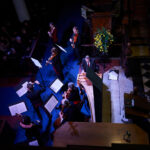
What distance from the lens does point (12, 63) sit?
7.47 meters

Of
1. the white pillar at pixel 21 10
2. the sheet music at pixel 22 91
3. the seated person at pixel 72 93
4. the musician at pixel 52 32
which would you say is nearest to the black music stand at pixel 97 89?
the seated person at pixel 72 93

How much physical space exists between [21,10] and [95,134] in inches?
306

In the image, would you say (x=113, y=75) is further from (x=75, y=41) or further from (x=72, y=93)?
(x=75, y=41)

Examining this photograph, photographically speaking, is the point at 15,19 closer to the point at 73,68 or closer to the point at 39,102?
the point at 73,68

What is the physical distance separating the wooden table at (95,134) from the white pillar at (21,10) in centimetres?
712

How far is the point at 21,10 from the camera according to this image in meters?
9.40

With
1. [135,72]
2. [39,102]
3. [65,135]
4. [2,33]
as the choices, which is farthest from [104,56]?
[2,33]

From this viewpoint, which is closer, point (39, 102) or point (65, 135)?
point (65, 135)

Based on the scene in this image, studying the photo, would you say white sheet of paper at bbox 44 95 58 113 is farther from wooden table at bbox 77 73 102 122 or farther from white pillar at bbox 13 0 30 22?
white pillar at bbox 13 0 30 22

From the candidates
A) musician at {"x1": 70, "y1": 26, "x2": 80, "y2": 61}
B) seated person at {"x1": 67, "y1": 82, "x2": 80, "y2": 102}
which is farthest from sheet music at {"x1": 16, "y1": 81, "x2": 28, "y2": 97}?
musician at {"x1": 70, "y1": 26, "x2": 80, "y2": 61}

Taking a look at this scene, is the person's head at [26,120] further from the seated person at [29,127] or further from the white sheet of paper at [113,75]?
the white sheet of paper at [113,75]

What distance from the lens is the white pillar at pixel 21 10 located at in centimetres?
923

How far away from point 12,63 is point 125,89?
184 inches

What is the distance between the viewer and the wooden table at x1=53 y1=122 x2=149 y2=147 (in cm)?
417
